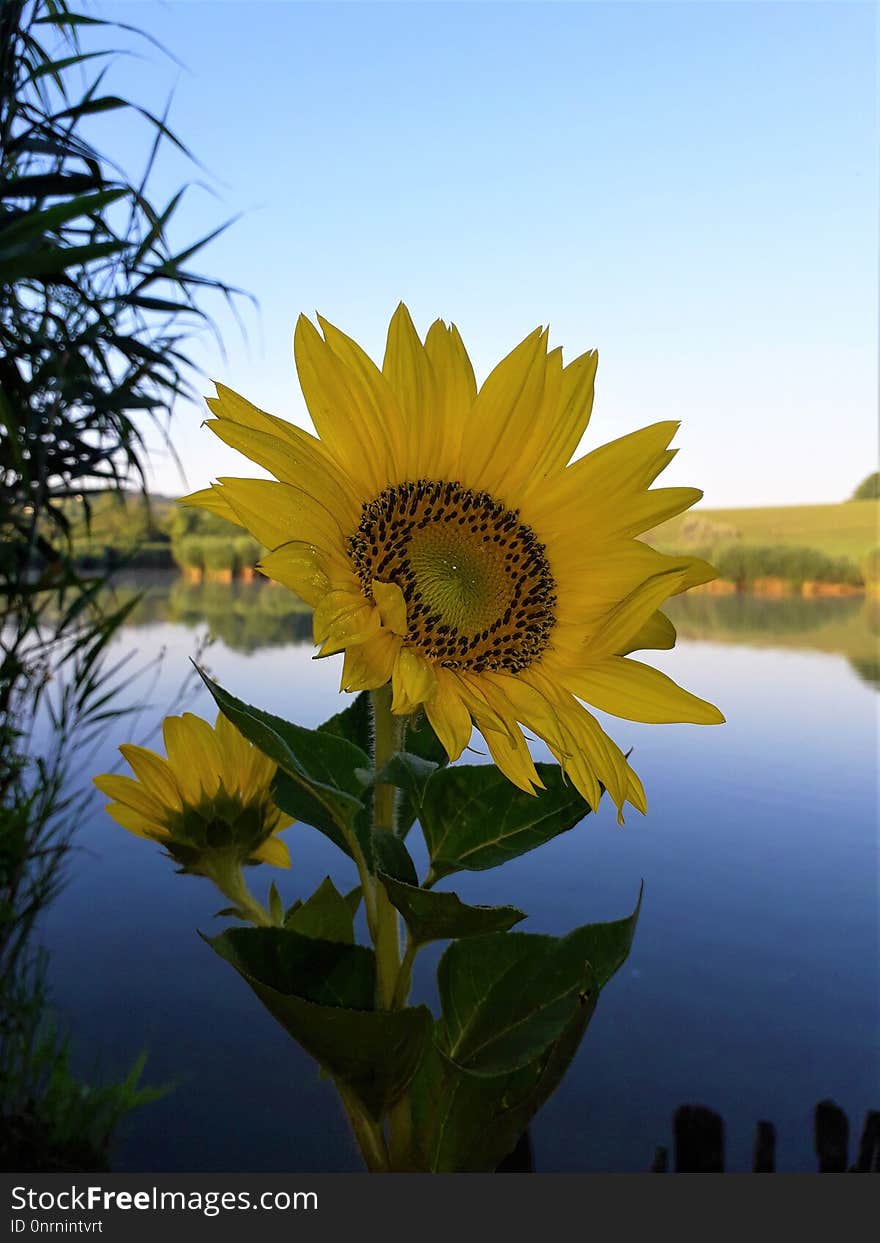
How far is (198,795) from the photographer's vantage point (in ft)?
1.23

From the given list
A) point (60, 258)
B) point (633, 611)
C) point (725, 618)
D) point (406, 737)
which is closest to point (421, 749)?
point (406, 737)

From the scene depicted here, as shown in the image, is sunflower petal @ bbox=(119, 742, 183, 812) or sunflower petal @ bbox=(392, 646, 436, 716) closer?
sunflower petal @ bbox=(392, 646, 436, 716)

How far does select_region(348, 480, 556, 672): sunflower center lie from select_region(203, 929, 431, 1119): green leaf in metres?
0.10

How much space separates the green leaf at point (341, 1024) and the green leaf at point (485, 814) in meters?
0.04

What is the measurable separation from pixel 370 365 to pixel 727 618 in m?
15.5

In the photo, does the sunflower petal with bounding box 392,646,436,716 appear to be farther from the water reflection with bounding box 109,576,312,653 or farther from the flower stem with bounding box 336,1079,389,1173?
the water reflection with bounding box 109,576,312,653

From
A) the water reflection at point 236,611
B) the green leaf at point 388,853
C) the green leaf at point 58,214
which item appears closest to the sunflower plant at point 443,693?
the green leaf at point 388,853

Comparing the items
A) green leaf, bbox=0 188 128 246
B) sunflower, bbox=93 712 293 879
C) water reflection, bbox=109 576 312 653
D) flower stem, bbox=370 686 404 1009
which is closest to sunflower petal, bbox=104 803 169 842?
sunflower, bbox=93 712 293 879

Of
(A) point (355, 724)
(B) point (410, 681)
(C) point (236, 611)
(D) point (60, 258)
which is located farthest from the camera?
(C) point (236, 611)

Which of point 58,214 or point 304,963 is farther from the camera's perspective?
point 58,214

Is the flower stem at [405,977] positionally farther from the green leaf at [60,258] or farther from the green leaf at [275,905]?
the green leaf at [60,258]

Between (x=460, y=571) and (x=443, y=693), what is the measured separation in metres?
0.07

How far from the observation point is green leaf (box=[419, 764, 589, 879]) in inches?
Answer: 12.4

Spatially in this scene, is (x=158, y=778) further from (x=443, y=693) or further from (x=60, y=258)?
(x=60, y=258)
